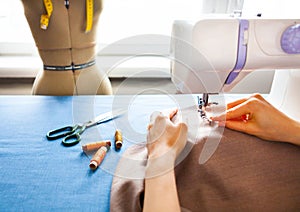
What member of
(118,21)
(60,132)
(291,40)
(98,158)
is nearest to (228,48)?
A: (291,40)

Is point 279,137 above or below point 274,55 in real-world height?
below

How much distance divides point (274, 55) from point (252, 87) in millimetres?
874

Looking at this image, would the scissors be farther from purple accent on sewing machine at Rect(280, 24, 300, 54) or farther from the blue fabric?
purple accent on sewing machine at Rect(280, 24, 300, 54)

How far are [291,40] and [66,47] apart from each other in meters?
0.73

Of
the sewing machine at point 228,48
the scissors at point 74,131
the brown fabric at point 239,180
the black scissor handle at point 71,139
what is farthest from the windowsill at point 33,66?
the brown fabric at point 239,180

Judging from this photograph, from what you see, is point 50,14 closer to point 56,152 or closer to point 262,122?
point 56,152

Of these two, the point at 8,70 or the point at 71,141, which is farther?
the point at 8,70

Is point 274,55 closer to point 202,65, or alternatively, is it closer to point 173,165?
point 202,65

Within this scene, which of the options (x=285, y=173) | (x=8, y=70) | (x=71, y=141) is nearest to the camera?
(x=285, y=173)

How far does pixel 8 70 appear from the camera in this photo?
52.8 inches

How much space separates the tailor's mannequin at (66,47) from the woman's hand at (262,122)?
636 millimetres

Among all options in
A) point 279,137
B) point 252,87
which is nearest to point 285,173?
point 279,137

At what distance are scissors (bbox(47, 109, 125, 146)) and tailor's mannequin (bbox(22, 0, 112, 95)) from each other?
0.26 metres

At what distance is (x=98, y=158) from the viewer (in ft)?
2.17
